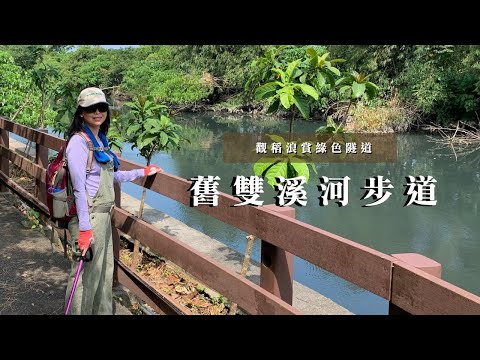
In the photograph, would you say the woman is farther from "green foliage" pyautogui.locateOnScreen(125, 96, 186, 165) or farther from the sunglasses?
"green foliage" pyautogui.locateOnScreen(125, 96, 186, 165)

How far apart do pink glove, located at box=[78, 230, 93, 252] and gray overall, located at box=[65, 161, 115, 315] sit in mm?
83

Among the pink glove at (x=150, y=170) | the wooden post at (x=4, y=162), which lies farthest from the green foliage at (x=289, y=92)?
the wooden post at (x=4, y=162)

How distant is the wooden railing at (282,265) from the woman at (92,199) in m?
0.28

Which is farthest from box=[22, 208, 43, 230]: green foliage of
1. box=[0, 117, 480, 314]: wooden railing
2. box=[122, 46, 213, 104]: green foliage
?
box=[122, 46, 213, 104]: green foliage

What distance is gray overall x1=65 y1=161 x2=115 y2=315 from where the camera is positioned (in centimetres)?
259

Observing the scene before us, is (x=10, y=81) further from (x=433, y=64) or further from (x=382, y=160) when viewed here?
(x=433, y=64)

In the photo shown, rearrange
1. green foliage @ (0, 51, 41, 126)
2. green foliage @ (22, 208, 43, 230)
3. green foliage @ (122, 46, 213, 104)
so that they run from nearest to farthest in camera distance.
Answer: green foliage @ (22, 208, 43, 230)
green foliage @ (0, 51, 41, 126)
green foliage @ (122, 46, 213, 104)

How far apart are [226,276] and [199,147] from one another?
54.6 feet

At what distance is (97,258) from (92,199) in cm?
32

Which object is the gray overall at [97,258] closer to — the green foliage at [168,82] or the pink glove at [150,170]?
the pink glove at [150,170]

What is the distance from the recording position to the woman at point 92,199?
97.8 inches

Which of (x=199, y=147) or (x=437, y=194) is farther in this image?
(x=199, y=147)

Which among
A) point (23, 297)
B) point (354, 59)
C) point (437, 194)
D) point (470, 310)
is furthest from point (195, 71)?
point (470, 310)
